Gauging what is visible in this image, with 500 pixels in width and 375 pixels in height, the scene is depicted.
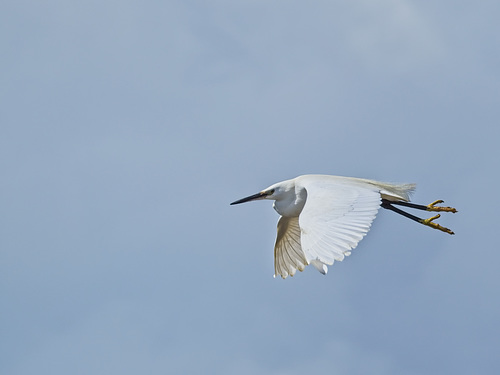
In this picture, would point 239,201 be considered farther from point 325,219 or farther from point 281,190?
point 325,219

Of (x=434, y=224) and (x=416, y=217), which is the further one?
(x=416, y=217)

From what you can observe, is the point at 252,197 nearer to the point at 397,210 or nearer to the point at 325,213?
the point at 397,210

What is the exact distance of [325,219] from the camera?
12.5m

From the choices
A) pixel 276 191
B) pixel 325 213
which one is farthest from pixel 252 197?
pixel 325 213

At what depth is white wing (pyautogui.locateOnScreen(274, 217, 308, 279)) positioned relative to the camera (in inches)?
656

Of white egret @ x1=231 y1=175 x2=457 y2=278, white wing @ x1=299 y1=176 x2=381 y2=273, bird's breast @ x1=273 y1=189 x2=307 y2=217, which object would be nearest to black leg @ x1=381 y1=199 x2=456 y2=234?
white egret @ x1=231 y1=175 x2=457 y2=278

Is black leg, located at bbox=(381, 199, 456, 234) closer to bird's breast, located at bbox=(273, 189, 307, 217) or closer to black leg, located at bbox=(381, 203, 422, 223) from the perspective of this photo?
black leg, located at bbox=(381, 203, 422, 223)

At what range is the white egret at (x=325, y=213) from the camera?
11.8 m

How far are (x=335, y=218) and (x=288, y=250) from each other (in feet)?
15.0

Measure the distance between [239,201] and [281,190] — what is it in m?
1.50

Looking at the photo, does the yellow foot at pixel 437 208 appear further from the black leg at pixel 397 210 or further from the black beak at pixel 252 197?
the black beak at pixel 252 197

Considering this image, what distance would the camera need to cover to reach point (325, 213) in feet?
41.6

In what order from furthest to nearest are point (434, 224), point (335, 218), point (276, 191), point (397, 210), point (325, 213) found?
point (397, 210) → point (276, 191) → point (434, 224) → point (325, 213) → point (335, 218)

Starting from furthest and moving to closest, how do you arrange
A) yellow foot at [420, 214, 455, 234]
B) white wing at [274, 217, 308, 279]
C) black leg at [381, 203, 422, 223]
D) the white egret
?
white wing at [274, 217, 308, 279], black leg at [381, 203, 422, 223], yellow foot at [420, 214, 455, 234], the white egret
